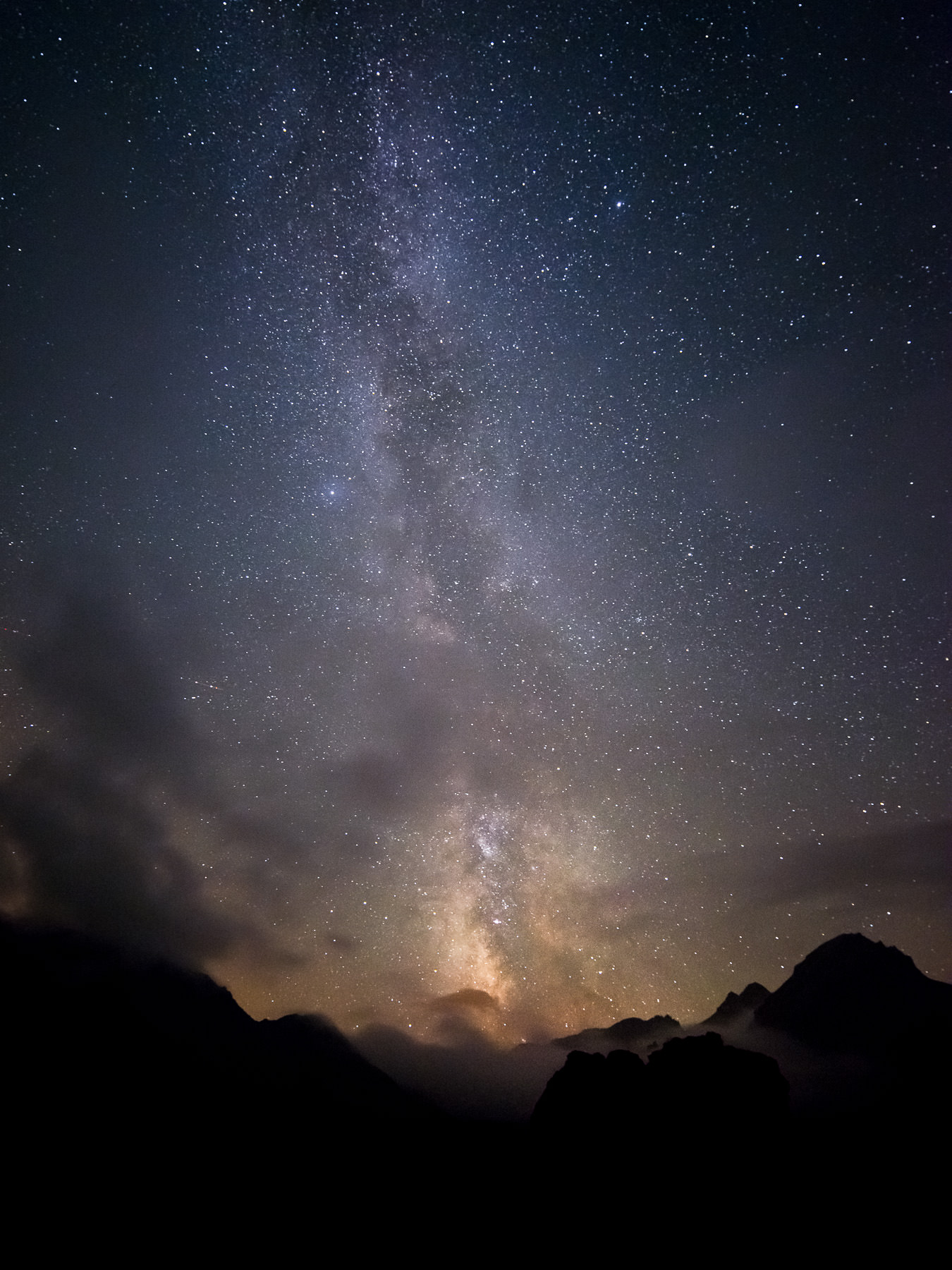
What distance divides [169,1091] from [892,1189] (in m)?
136

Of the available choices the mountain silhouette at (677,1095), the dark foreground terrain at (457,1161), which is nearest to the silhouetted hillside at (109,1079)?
the dark foreground terrain at (457,1161)

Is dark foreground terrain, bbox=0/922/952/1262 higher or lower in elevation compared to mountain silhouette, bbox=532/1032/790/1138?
lower

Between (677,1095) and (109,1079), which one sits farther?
(109,1079)

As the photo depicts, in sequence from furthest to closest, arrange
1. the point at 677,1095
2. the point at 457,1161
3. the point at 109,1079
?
the point at 457,1161 < the point at 109,1079 < the point at 677,1095

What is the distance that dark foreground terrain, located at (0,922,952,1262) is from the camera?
208ft

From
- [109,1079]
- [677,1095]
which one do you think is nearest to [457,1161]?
[109,1079]

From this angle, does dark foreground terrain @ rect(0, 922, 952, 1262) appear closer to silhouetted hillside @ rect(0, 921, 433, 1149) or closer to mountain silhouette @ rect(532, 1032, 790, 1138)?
mountain silhouette @ rect(532, 1032, 790, 1138)

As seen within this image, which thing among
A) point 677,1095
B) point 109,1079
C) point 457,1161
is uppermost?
point 677,1095

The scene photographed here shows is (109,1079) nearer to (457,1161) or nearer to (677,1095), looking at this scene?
(457,1161)

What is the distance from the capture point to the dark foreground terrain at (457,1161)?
63.3 metres

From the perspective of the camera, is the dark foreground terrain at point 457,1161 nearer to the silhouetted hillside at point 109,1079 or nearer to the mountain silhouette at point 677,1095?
the mountain silhouette at point 677,1095

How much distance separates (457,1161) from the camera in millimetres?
125750

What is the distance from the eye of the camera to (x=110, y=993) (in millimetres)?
139250

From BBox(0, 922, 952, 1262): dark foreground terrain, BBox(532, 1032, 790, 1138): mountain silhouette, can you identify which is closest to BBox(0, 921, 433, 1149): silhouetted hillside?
BBox(0, 922, 952, 1262): dark foreground terrain
